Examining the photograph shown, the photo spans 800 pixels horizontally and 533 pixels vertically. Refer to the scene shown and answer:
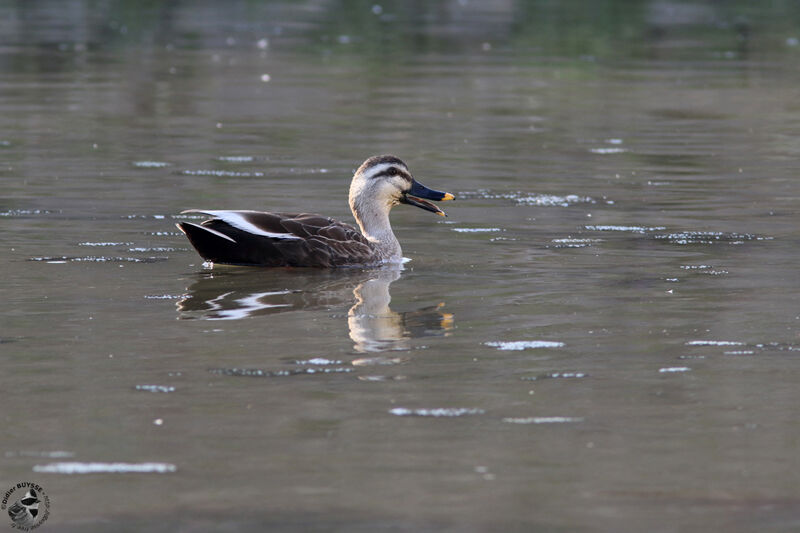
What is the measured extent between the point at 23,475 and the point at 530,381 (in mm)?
3001

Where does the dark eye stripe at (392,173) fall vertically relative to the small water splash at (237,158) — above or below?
above

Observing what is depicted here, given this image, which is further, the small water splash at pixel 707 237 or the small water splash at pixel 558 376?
the small water splash at pixel 707 237

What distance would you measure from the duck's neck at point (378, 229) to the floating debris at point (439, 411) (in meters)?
5.51

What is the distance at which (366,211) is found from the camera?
14.4m

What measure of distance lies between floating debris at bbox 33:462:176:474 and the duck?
5601mm

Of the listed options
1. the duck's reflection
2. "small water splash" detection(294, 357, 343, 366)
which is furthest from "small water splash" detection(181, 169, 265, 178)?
"small water splash" detection(294, 357, 343, 366)

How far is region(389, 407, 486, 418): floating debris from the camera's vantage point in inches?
325

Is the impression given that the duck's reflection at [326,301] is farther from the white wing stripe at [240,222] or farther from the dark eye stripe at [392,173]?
the dark eye stripe at [392,173]

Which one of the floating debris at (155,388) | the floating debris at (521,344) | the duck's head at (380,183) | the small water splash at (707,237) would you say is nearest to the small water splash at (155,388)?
the floating debris at (155,388)

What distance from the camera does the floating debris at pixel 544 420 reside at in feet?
26.7

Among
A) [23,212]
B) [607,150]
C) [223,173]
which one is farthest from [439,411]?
[607,150]

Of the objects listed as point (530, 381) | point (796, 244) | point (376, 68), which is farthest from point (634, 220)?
point (376, 68)

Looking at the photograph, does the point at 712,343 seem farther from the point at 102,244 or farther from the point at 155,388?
the point at 102,244

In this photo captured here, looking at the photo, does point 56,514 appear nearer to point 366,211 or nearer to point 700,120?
point 366,211
